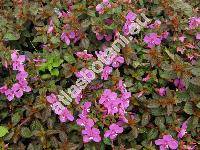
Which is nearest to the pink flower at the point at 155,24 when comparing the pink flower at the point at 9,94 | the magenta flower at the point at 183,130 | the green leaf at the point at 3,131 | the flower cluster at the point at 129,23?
the flower cluster at the point at 129,23

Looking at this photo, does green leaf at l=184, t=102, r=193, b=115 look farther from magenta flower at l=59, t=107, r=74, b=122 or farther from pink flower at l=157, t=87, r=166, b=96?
magenta flower at l=59, t=107, r=74, b=122

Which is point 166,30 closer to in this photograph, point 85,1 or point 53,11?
point 85,1

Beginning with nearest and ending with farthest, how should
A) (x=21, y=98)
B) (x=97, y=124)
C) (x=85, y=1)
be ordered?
(x=97, y=124), (x=21, y=98), (x=85, y=1)

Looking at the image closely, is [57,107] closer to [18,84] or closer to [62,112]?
[62,112]

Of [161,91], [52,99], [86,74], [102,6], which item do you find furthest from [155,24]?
[52,99]

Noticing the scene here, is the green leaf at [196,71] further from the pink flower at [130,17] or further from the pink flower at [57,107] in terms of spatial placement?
the pink flower at [57,107]

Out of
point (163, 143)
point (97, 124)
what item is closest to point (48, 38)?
point (97, 124)
